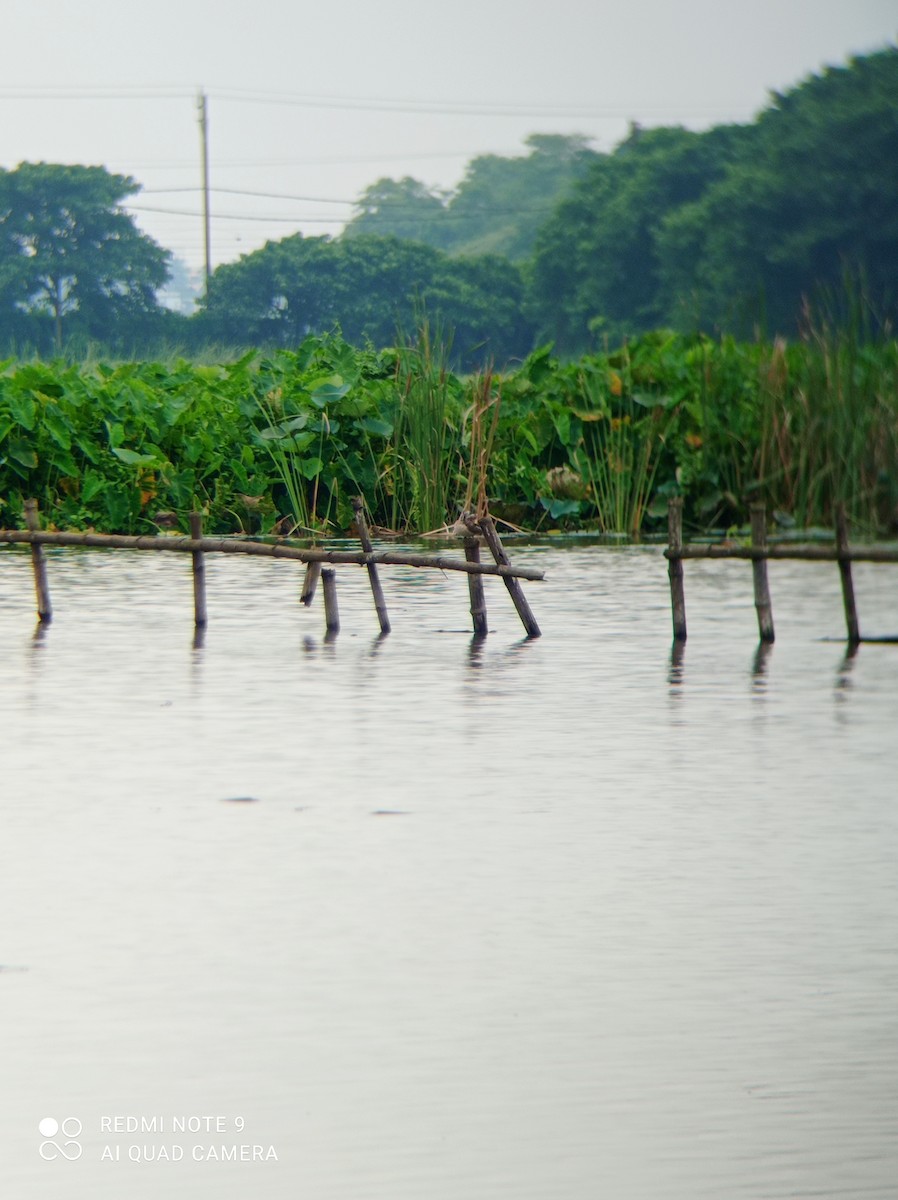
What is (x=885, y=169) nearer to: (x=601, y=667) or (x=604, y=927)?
(x=601, y=667)

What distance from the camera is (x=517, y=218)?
104125mm

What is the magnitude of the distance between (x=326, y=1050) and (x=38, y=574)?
11.3 metres

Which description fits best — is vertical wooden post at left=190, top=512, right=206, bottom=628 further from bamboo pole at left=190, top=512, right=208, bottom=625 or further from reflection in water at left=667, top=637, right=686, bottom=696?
reflection in water at left=667, top=637, right=686, bottom=696

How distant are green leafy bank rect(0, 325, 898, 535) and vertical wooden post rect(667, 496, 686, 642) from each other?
9020 millimetres

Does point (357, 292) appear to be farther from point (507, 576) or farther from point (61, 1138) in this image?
point (61, 1138)

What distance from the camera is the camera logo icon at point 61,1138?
4.99 metres

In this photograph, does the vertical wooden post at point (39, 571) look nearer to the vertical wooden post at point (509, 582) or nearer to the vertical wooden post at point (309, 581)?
the vertical wooden post at point (309, 581)

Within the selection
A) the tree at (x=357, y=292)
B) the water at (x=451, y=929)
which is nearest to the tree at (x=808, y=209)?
the tree at (x=357, y=292)

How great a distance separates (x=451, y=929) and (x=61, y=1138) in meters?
2.25

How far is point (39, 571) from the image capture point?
1662 centimetres

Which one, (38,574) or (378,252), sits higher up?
(378,252)

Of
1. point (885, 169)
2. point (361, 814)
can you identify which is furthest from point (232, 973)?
point (885, 169)

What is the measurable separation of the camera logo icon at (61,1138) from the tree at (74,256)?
2499 inches

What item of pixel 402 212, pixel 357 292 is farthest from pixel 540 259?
pixel 402 212
